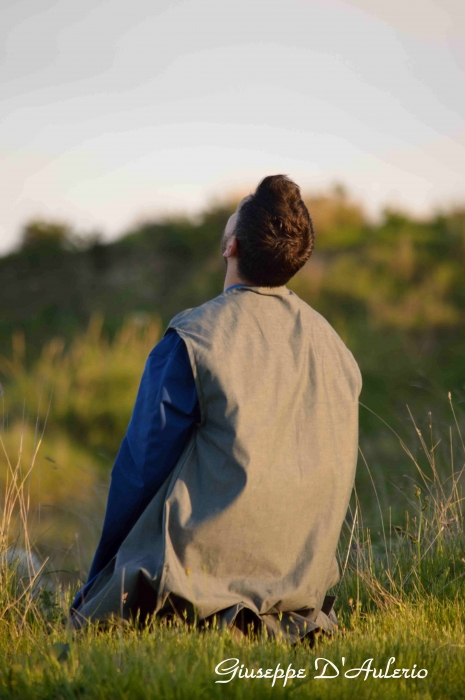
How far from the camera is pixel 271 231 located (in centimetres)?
242

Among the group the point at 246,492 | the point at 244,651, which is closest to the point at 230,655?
the point at 244,651

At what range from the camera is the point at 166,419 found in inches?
90.0

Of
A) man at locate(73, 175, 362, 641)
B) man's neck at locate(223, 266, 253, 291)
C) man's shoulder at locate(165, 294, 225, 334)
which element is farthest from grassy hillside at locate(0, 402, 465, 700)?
man's neck at locate(223, 266, 253, 291)

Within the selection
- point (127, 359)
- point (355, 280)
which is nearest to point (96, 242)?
point (355, 280)

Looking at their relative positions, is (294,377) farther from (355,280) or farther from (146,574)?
(355,280)

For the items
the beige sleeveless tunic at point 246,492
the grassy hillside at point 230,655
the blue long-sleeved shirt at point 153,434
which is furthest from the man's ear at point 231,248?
the grassy hillside at point 230,655

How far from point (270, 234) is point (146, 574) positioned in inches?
43.5

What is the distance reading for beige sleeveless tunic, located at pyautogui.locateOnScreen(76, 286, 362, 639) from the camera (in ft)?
7.39

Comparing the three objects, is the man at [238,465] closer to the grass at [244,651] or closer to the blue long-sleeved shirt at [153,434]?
the blue long-sleeved shirt at [153,434]

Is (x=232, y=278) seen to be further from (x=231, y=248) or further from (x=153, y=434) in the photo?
(x=153, y=434)

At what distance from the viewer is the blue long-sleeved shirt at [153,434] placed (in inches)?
90.3

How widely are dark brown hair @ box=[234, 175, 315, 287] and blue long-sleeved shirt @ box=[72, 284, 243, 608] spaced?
0.36 metres

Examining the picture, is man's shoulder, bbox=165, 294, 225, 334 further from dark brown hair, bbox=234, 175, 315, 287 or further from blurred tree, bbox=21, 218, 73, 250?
blurred tree, bbox=21, 218, 73, 250

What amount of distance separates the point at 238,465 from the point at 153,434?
272mm
